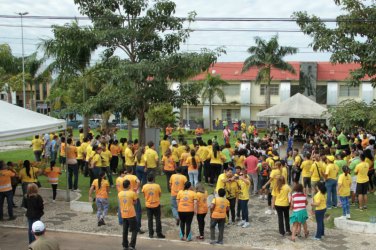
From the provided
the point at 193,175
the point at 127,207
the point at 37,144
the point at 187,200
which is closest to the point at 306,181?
the point at 193,175

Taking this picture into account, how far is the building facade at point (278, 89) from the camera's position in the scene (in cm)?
4050

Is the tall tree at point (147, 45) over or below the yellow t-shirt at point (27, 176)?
over

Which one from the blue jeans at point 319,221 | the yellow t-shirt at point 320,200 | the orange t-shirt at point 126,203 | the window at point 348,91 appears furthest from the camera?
the window at point 348,91

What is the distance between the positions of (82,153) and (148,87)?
3458mm

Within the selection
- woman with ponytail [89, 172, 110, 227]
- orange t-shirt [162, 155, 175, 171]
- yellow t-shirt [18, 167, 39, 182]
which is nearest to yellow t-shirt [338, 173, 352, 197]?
Result: orange t-shirt [162, 155, 175, 171]

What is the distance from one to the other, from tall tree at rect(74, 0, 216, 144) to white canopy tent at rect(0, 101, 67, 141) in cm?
295

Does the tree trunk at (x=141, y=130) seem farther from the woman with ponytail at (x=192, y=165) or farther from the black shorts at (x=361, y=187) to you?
the black shorts at (x=361, y=187)

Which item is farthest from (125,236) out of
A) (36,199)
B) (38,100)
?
(38,100)

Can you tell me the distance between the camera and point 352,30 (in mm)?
13031

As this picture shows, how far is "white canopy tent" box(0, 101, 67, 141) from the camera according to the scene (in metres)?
9.93

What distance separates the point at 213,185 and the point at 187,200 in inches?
216

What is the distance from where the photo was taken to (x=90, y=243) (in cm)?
912

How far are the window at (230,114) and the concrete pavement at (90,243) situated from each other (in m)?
35.5

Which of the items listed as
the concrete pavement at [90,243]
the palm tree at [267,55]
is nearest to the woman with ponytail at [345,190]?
the concrete pavement at [90,243]
